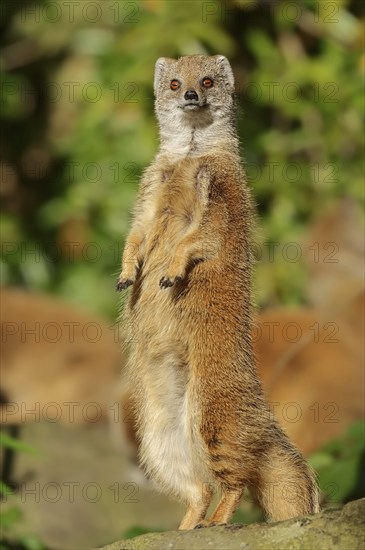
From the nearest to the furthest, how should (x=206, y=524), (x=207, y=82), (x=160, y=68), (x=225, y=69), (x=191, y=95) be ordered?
(x=206, y=524), (x=191, y=95), (x=207, y=82), (x=225, y=69), (x=160, y=68)

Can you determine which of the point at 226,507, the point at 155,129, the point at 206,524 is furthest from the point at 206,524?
the point at 155,129

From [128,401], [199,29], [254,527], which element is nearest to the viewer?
[254,527]

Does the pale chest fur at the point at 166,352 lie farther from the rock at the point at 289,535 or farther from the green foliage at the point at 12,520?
the green foliage at the point at 12,520

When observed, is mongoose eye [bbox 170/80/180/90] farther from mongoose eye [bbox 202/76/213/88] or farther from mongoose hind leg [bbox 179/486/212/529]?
mongoose hind leg [bbox 179/486/212/529]

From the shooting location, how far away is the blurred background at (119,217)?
285 inches

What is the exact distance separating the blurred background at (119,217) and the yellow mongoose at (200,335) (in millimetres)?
2300

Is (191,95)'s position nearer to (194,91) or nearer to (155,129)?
(194,91)

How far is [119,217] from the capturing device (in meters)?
11.2

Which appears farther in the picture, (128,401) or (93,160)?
(93,160)

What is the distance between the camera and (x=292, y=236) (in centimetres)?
1085

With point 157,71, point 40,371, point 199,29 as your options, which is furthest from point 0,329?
point 157,71

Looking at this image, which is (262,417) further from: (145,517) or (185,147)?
(145,517)

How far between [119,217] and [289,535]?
7963mm

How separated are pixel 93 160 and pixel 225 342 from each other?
7.59 m
